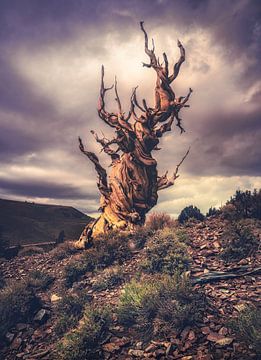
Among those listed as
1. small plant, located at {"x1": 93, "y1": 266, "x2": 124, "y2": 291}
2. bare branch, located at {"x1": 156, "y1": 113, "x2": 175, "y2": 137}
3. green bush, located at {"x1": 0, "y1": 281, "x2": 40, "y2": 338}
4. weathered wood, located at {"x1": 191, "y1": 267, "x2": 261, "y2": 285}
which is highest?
bare branch, located at {"x1": 156, "y1": 113, "x2": 175, "y2": 137}

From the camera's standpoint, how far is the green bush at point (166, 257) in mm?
10922

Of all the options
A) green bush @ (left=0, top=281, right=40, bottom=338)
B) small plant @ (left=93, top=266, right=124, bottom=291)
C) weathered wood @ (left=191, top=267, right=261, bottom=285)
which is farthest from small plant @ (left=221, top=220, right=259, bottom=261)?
green bush @ (left=0, top=281, right=40, bottom=338)

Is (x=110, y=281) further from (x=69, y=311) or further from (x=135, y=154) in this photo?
(x=135, y=154)

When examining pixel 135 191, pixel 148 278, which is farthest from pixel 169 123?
pixel 148 278

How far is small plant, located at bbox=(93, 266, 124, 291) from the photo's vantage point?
11.3 meters

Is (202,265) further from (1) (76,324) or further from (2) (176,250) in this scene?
(1) (76,324)

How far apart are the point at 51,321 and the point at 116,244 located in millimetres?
5393

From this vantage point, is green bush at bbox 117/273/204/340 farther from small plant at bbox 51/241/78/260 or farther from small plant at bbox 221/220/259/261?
small plant at bbox 51/241/78/260

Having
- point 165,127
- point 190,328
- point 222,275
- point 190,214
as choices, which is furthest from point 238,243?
point 165,127

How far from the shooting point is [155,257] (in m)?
11.7

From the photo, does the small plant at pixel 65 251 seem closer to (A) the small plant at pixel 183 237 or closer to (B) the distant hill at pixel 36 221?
(A) the small plant at pixel 183 237

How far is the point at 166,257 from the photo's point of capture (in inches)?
444

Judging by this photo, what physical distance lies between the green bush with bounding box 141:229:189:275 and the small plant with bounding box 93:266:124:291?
1.04 metres

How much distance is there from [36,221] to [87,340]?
39137 mm
